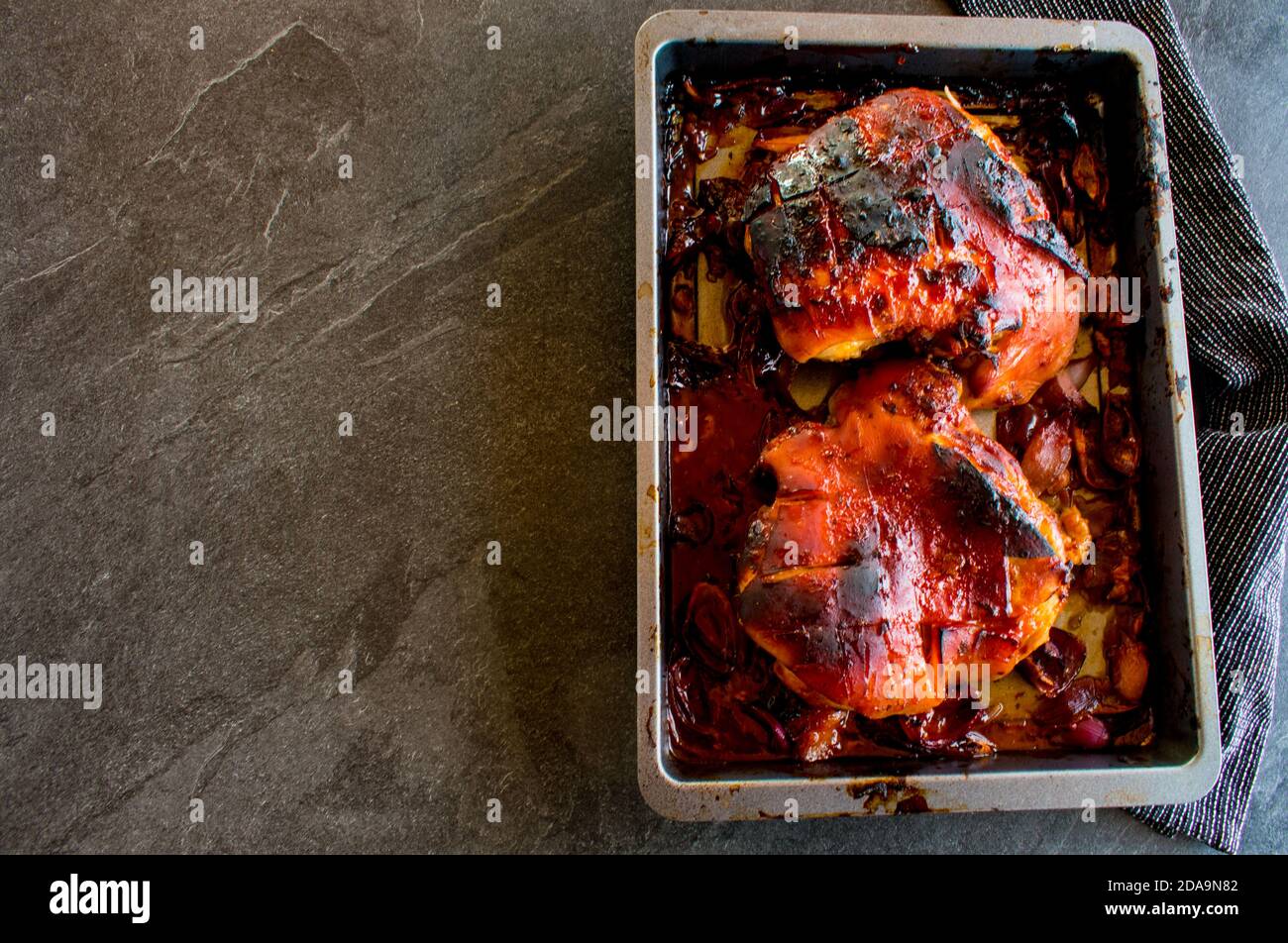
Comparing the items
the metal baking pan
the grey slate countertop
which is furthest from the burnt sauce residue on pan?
the grey slate countertop

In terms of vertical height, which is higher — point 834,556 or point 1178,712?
point 834,556

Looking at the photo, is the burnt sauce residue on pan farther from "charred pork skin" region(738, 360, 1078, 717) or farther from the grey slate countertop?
the grey slate countertop

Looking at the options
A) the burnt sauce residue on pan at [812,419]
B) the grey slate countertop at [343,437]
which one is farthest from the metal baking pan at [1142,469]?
the grey slate countertop at [343,437]

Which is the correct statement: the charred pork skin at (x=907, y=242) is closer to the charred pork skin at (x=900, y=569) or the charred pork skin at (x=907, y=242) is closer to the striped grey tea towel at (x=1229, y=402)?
the charred pork skin at (x=900, y=569)

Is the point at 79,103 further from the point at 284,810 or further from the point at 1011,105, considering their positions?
the point at 1011,105

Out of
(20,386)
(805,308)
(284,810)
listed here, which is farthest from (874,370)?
(20,386)

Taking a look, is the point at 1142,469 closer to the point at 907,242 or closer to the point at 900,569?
the point at 900,569

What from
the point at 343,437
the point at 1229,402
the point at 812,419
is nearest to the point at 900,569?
the point at 812,419
